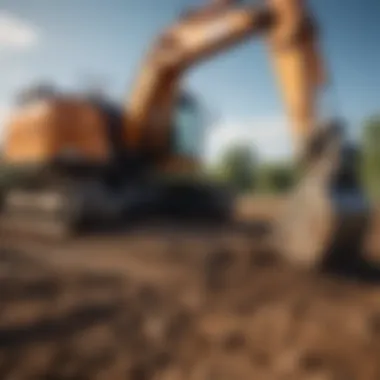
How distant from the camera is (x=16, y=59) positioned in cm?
212

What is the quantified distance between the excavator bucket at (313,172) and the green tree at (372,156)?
93 centimetres

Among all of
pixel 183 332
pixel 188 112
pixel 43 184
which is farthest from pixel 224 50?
pixel 183 332

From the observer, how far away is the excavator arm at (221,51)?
2705 mm

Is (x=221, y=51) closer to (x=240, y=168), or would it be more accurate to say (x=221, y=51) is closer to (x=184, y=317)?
(x=184, y=317)

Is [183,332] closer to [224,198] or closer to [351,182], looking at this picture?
[351,182]

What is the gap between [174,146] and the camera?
3980 millimetres

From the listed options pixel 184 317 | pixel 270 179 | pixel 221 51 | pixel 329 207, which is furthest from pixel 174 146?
pixel 270 179

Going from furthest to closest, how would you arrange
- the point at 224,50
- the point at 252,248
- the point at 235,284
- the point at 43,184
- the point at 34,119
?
1. the point at 43,184
2. the point at 34,119
3. the point at 224,50
4. the point at 252,248
5. the point at 235,284

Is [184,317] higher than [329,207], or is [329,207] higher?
[329,207]

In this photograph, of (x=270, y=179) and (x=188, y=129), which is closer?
(x=188, y=129)

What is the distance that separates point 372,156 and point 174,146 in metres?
1.49

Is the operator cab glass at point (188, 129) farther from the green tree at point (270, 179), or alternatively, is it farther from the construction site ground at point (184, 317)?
the green tree at point (270, 179)

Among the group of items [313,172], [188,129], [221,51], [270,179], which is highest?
[221,51]

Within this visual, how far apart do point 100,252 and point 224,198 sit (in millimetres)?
1958
